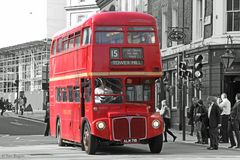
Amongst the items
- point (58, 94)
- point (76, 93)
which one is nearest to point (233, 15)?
point (58, 94)

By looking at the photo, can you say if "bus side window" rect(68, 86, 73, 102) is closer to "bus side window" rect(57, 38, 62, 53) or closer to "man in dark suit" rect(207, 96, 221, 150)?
"bus side window" rect(57, 38, 62, 53)

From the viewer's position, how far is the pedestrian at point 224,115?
2467 centimetres

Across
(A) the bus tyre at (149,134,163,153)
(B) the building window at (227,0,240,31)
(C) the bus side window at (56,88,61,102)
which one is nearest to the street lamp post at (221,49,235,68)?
(B) the building window at (227,0,240,31)

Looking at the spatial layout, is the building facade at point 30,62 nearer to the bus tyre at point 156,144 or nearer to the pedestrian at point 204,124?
the pedestrian at point 204,124

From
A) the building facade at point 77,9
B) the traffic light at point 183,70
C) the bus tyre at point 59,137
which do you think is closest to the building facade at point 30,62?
the building facade at point 77,9

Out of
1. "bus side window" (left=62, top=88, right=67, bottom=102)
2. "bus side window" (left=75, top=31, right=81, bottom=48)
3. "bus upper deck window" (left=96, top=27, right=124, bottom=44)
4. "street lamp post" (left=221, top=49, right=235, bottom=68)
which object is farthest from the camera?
"street lamp post" (left=221, top=49, right=235, bottom=68)

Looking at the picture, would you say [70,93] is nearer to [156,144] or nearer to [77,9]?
[156,144]

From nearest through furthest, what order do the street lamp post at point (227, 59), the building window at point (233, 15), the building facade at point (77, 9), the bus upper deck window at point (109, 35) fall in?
the bus upper deck window at point (109, 35), the street lamp post at point (227, 59), the building window at point (233, 15), the building facade at point (77, 9)

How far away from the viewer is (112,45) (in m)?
19.9

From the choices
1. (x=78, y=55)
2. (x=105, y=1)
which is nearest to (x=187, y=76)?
(x=78, y=55)

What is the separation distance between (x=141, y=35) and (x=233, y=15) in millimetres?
11899

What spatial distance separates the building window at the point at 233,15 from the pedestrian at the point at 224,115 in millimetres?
6127

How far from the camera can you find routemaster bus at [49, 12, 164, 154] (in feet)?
64.0

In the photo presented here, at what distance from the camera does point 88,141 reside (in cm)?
1988
